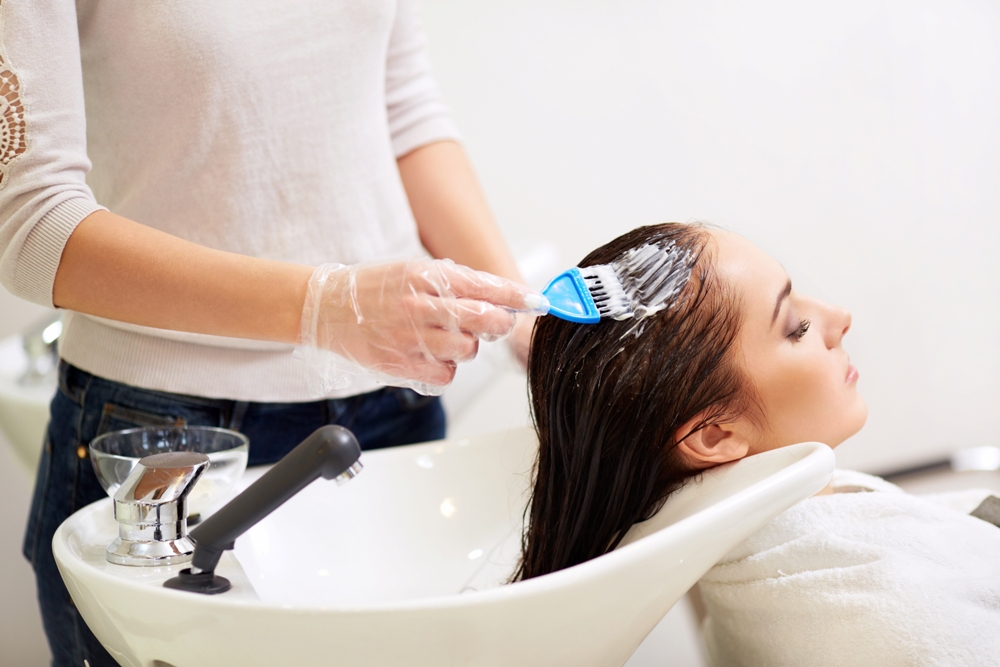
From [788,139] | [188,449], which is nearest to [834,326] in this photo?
[188,449]

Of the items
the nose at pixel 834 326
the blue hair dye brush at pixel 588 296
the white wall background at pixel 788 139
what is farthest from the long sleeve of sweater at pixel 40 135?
the white wall background at pixel 788 139

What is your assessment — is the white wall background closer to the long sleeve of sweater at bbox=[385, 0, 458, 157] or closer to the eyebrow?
the long sleeve of sweater at bbox=[385, 0, 458, 157]

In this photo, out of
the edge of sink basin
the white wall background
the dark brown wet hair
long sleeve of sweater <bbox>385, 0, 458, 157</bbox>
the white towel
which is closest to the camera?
the edge of sink basin

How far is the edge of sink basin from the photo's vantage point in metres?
0.54

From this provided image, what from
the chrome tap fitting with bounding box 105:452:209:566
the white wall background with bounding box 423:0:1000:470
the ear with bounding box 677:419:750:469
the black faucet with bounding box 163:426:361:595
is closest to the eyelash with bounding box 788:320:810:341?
the ear with bounding box 677:419:750:469

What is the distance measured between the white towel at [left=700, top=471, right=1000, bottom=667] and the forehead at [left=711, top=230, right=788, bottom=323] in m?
0.21

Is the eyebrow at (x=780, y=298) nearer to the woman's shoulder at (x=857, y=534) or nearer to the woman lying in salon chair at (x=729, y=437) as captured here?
the woman lying in salon chair at (x=729, y=437)

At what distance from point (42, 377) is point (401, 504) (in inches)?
29.5

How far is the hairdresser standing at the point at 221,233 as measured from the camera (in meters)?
0.73

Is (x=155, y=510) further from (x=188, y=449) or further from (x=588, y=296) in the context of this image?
(x=588, y=296)

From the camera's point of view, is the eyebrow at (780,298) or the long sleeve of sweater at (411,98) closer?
the eyebrow at (780,298)

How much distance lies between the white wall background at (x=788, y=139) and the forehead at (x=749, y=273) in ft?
3.20

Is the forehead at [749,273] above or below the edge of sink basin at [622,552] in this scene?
above

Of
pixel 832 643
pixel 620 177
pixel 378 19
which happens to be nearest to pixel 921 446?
pixel 620 177
